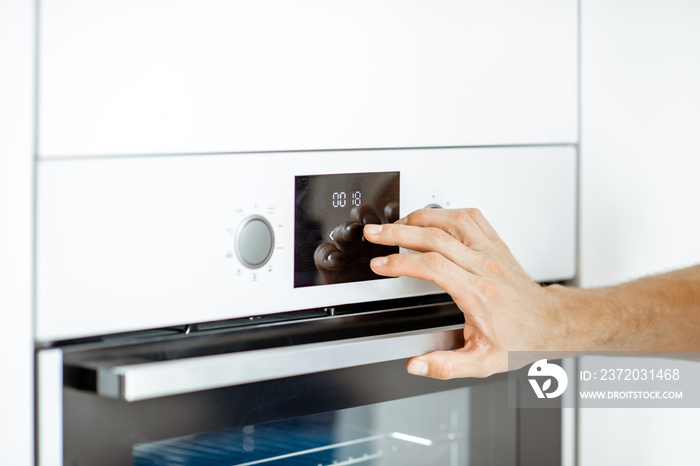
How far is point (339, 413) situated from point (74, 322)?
1.21 ft

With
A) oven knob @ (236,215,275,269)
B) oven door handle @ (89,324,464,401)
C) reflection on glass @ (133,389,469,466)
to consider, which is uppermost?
oven knob @ (236,215,275,269)

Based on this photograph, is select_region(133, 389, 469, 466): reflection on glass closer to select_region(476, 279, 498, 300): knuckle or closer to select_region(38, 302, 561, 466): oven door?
select_region(38, 302, 561, 466): oven door

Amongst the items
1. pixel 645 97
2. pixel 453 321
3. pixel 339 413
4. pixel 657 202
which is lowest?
pixel 339 413

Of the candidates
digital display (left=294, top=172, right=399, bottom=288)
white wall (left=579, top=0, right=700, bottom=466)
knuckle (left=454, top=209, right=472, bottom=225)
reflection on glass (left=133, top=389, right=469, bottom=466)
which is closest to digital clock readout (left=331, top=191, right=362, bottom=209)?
digital display (left=294, top=172, right=399, bottom=288)

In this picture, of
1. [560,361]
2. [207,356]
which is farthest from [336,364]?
[560,361]

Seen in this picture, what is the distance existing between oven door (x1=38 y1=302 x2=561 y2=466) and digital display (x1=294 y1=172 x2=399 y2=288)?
0.05 metres

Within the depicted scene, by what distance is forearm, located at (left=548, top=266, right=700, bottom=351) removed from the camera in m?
0.92

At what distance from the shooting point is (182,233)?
0.73 meters

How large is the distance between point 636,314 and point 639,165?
21cm

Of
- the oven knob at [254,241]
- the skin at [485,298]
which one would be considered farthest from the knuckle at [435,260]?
the oven knob at [254,241]

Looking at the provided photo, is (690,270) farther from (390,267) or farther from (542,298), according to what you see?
(390,267)

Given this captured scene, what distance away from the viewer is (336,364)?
0.75 meters

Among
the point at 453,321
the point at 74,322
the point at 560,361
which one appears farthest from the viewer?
the point at 560,361

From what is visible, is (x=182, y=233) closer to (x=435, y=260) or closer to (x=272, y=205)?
(x=272, y=205)
